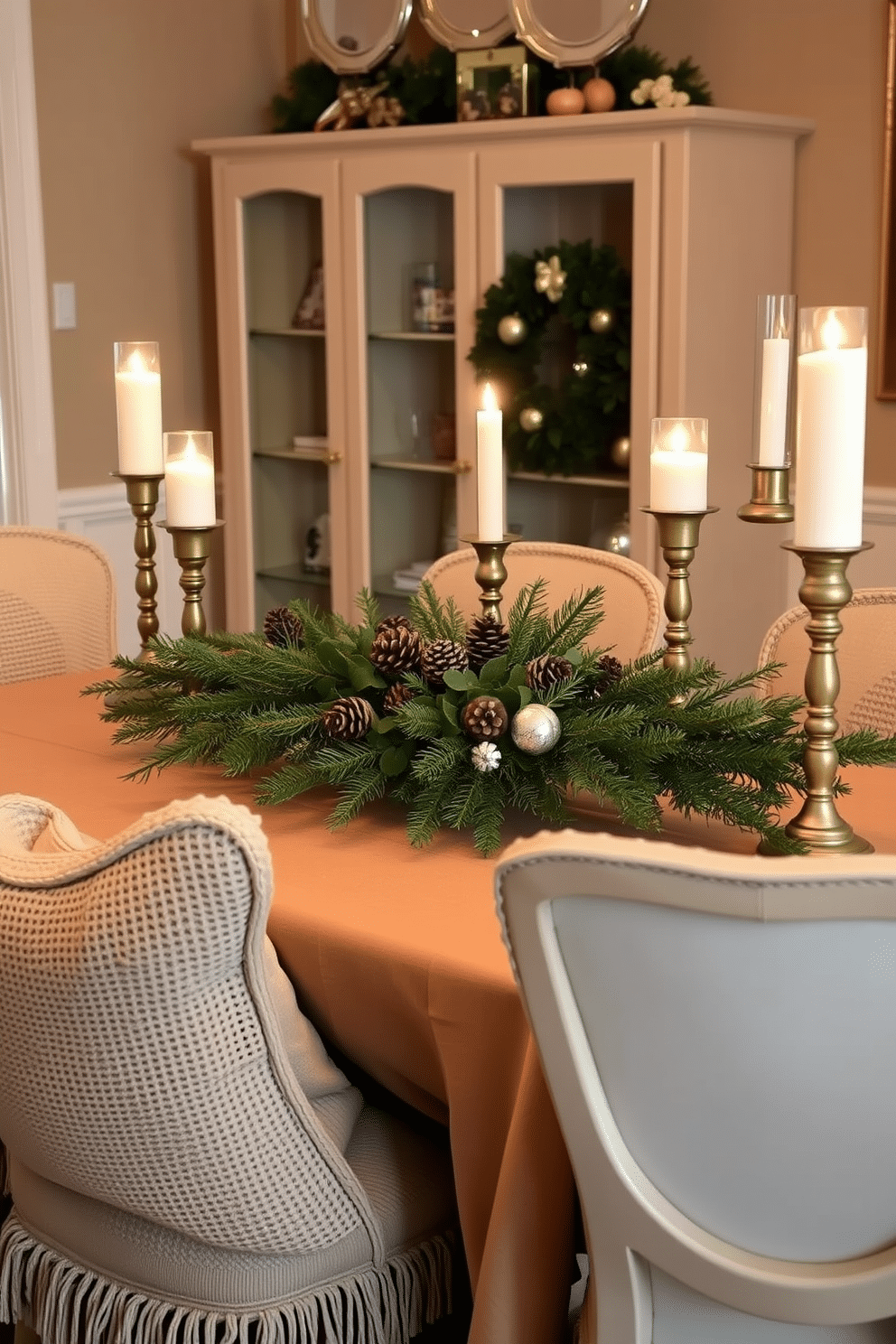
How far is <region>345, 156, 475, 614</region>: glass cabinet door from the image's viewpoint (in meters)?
3.32

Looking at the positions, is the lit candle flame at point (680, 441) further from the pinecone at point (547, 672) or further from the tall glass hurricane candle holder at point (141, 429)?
the tall glass hurricane candle holder at point (141, 429)

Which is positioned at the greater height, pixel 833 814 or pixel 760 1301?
pixel 833 814

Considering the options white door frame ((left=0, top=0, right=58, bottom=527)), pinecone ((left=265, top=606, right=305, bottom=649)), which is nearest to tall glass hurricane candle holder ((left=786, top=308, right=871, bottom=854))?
pinecone ((left=265, top=606, right=305, bottom=649))

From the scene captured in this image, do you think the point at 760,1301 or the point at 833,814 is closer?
the point at 760,1301

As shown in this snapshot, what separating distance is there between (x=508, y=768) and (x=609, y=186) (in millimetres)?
1947

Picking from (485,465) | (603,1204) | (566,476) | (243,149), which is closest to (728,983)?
(603,1204)

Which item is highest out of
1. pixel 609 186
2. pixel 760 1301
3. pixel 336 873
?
pixel 609 186

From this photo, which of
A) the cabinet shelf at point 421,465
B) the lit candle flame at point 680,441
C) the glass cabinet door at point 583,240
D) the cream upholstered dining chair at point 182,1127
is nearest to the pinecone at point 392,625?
the lit candle flame at point 680,441

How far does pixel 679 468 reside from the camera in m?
1.52

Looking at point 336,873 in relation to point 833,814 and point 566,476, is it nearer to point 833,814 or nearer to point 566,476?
point 833,814

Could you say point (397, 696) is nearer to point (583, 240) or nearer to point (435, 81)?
point (583, 240)

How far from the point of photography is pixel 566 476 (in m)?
3.24

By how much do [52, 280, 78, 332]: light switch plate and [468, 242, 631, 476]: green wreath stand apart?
0.98 metres

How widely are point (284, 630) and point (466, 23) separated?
2.12m
